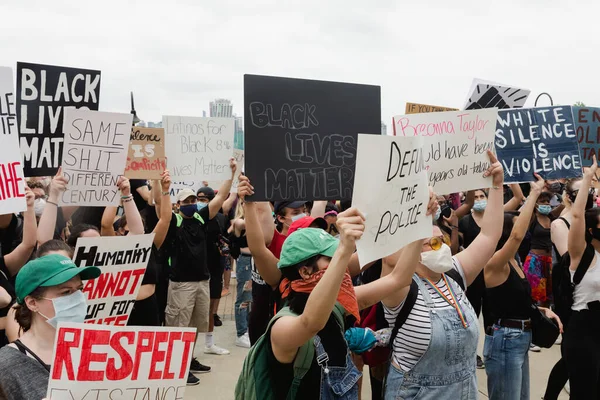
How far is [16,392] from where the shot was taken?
95.7 inches

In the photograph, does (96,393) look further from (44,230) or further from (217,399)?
(217,399)

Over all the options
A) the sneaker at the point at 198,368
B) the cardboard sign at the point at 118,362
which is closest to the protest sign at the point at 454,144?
the cardboard sign at the point at 118,362

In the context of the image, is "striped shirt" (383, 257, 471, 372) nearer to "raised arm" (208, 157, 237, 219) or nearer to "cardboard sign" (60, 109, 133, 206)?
"cardboard sign" (60, 109, 133, 206)

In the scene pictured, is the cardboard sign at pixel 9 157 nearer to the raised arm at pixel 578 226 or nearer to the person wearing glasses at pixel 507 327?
the person wearing glasses at pixel 507 327

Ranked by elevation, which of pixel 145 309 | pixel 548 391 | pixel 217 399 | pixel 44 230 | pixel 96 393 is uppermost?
pixel 44 230

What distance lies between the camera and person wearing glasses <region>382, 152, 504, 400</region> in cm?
338

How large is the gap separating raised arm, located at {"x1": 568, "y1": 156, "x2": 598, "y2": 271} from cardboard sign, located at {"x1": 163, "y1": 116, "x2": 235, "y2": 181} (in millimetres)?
3375

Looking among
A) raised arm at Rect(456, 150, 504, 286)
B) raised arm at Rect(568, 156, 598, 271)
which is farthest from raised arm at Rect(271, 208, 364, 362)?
raised arm at Rect(568, 156, 598, 271)

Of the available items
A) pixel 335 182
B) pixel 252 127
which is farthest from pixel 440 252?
pixel 252 127

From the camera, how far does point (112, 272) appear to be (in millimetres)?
3896

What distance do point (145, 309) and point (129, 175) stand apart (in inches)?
55.9

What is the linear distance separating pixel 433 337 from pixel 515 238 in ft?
5.00

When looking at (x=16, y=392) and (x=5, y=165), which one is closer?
(x=16, y=392)

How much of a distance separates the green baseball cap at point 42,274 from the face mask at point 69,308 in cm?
9
